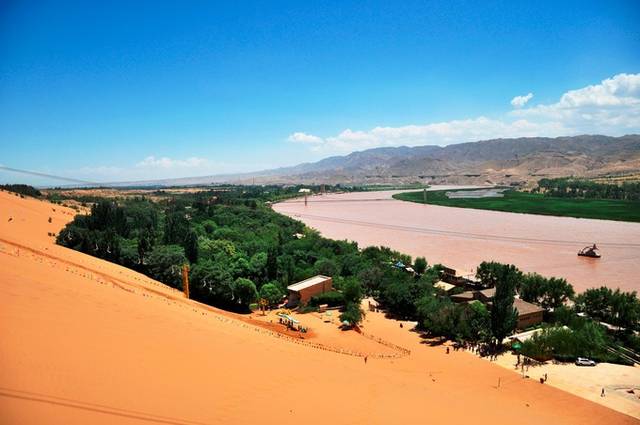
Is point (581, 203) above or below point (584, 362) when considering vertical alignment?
above

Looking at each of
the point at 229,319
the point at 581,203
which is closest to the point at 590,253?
the point at 229,319

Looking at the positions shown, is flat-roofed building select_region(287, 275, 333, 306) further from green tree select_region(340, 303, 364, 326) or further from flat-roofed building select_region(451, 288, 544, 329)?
flat-roofed building select_region(451, 288, 544, 329)

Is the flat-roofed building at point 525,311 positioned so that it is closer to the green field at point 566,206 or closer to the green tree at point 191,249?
the green tree at point 191,249

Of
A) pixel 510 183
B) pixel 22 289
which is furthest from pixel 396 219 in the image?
pixel 510 183

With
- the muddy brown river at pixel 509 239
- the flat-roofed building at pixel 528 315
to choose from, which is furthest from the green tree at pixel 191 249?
the flat-roofed building at pixel 528 315

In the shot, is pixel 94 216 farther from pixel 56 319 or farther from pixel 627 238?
pixel 627 238

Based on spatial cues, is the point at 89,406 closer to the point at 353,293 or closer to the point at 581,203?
the point at 353,293
